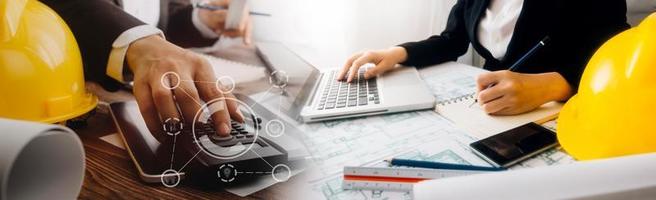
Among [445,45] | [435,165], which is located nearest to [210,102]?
[435,165]

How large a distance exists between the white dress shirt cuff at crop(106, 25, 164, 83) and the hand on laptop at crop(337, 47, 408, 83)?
358 millimetres

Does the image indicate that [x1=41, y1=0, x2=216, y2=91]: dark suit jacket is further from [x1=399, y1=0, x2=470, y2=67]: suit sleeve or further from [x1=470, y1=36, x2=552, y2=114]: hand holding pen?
[x1=399, y1=0, x2=470, y2=67]: suit sleeve

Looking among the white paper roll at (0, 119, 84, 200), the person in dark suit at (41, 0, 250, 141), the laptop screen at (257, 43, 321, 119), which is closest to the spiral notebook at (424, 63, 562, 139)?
the laptop screen at (257, 43, 321, 119)

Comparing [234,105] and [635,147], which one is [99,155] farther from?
[635,147]

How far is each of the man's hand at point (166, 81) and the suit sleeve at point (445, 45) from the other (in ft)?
1.62

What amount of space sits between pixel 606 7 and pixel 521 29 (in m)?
0.13

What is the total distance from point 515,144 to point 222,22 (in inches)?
14.3

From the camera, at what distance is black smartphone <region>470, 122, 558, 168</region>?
0.48m

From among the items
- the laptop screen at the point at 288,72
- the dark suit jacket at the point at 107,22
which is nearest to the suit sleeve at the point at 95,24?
the dark suit jacket at the point at 107,22

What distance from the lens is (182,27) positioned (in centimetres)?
39

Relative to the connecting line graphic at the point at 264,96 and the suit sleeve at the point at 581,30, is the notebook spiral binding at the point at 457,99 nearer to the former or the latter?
the suit sleeve at the point at 581,30

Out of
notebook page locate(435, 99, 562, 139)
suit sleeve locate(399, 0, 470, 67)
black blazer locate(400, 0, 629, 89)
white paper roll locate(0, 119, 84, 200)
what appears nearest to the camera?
white paper roll locate(0, 119, 84, 200)

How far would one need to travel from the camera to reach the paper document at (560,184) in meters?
0.29

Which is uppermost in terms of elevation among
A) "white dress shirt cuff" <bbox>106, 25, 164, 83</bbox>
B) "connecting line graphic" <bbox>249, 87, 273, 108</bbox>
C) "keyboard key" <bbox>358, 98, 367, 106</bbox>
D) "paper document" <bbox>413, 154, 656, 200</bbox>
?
"white dress shirt cuff" <bbox>106, 25, 164, 83</bbox>
